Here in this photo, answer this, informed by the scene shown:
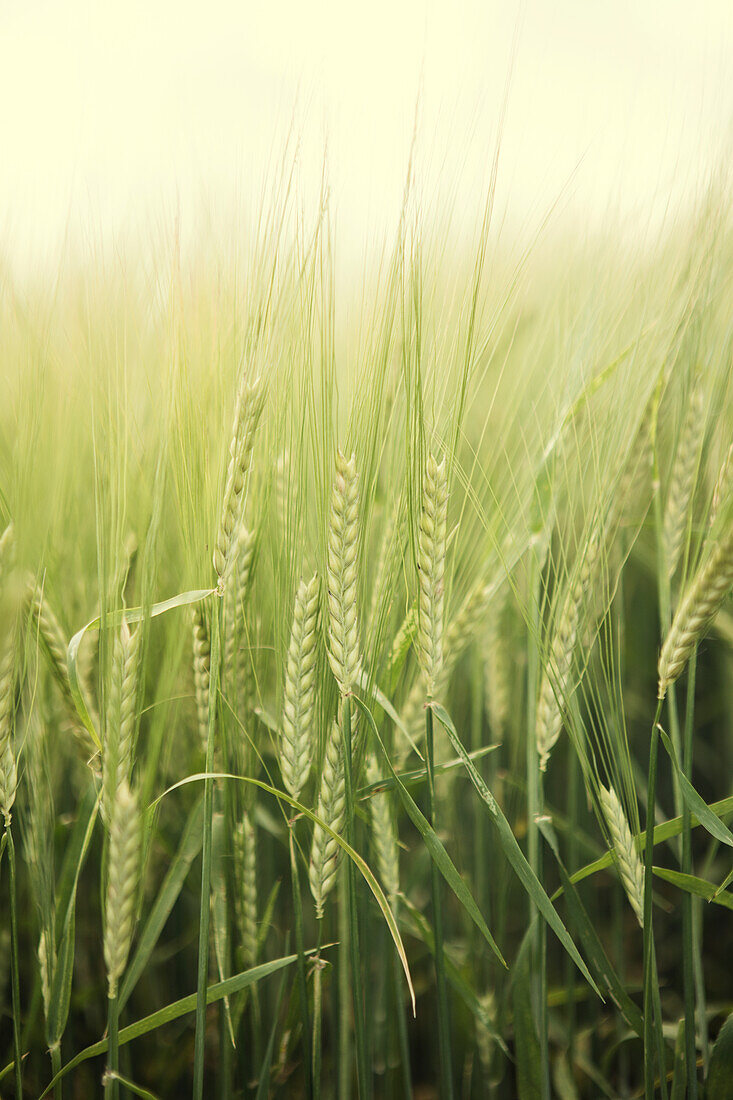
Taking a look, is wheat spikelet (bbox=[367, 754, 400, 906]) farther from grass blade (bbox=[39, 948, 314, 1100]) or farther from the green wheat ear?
the green wheat ear

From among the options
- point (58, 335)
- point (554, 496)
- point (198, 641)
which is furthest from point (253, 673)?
point (58, 335)

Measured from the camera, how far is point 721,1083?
534 mm

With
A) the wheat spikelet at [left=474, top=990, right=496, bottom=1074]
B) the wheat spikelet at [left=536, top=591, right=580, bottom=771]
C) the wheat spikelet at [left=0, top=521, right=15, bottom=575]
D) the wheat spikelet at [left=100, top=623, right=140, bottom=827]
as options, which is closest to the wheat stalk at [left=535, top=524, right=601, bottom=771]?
the wheat spikelet at [left=536, top=591, right=580, bottom=771]

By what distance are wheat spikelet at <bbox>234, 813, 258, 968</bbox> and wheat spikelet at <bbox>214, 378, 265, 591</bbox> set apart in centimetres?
23

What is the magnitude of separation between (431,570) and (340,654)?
0.09 m

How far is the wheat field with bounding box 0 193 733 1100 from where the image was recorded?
482 millimetres

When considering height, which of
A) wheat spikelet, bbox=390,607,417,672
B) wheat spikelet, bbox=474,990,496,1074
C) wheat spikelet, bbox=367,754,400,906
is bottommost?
wheat spikelet, bbox=474,990,496,1074

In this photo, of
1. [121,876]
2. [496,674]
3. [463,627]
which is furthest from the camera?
[496,674]

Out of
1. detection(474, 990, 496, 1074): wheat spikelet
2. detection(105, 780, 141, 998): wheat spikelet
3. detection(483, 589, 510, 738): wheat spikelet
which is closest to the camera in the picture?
detection(105, 780, 141, 998): wheat spikelet

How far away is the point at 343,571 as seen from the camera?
1.57ft

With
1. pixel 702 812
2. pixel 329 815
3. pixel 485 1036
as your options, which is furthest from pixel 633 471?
pixel 485 1036

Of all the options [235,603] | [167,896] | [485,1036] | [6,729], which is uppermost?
[235,603]

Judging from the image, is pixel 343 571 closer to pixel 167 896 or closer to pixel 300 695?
pixel 300 695

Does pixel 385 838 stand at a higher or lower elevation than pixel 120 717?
lower
